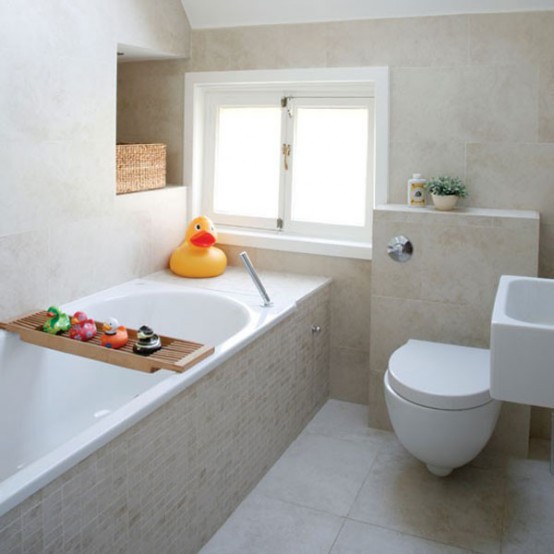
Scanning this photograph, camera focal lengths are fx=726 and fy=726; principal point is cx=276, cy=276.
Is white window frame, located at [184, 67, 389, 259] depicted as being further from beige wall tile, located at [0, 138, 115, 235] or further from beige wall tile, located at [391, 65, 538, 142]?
beige wall tile, located at [0, 138, 115, 235]

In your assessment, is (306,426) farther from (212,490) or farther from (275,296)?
(212,490)

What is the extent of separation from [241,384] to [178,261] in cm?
113

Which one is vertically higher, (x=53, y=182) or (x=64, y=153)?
(x=64, y=153)

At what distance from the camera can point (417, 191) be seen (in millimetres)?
3217

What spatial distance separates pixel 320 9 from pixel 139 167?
1.12 m

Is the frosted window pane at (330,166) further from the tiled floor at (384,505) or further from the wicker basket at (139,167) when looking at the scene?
the tiled floor at (384,505)

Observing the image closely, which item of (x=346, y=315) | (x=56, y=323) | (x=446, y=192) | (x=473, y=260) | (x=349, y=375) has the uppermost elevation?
(x=446, y=192)

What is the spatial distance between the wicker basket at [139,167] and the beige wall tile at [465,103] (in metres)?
1.16

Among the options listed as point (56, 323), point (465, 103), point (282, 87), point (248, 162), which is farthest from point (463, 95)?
point (56, 323)

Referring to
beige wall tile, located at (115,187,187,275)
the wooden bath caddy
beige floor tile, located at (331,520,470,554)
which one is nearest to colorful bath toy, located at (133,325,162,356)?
the wooden bath caddy

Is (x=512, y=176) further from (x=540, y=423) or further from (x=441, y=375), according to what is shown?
(x=540, y=423)

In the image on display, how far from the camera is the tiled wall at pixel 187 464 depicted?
1.72m

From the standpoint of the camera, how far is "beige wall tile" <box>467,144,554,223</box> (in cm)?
305

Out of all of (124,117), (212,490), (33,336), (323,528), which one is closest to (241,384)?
(212,490)
